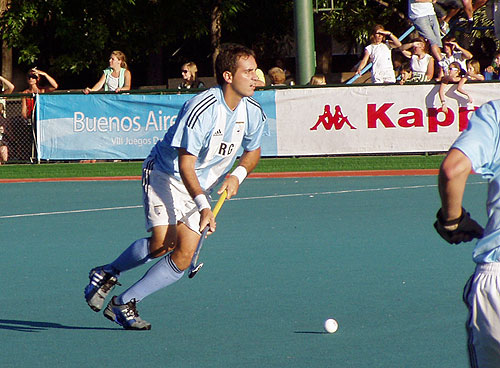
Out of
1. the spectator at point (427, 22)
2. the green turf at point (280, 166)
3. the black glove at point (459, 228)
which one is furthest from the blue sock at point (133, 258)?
the spectator at point (427, 22)

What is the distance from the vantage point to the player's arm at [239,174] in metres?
6.91

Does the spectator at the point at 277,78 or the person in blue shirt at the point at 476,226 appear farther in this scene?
the spectator at the point at 277,78

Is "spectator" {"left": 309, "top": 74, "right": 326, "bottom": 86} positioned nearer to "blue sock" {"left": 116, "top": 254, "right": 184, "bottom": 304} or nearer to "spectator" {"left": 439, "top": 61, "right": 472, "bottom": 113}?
"spectator" {"left": 439, "top": 61, "right": 472, "bottom": 113}

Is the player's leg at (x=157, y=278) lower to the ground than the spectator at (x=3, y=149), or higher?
higher

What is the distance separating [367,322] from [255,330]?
772 millimetres

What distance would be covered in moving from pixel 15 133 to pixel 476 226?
1680 centimetres

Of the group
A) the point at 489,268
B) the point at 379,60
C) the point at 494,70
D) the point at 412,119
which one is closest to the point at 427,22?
the point at 379,60

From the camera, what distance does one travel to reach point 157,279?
704 cm

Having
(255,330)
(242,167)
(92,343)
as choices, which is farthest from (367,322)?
(92,343)

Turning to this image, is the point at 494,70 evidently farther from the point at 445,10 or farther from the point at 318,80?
the point at 318,80

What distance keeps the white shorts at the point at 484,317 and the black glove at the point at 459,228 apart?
13cm

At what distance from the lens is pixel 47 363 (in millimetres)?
6309

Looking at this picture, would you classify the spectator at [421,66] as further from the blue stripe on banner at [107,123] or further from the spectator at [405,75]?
the blue stripe on banner at [107,123]

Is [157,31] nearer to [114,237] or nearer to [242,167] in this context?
[114,237]
